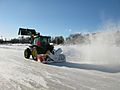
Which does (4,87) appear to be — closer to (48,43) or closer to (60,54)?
(60,54)

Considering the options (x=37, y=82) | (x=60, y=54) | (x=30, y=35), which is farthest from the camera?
(x=30, y=35)

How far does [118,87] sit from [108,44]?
1243 cm

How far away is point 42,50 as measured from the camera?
15.8 metres

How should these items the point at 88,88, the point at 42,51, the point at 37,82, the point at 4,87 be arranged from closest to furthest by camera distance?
the point at 88,88
the point at 4,87
the point at 37,82
the point at 42,51

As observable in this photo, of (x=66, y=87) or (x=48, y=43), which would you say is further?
(x=48, y=43)

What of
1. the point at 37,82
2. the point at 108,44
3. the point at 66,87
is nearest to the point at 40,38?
the point at 108,44

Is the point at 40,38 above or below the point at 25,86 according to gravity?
above

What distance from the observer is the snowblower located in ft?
46.7

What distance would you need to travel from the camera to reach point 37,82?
24.6ft

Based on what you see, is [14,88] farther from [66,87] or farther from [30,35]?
[30,35]

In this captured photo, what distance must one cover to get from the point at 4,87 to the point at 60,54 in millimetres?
8038

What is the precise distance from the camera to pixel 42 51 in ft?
51.9

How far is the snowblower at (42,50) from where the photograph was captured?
561 inches

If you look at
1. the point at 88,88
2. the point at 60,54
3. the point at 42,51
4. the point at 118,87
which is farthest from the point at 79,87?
the point at 42,51
